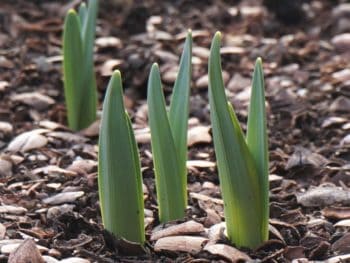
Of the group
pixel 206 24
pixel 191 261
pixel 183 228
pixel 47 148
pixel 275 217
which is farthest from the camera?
pixel 206 24

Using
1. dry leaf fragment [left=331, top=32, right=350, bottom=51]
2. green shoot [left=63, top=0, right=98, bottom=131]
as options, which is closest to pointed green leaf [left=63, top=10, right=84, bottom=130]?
green shoot [left=63, top=0, right=98, bottom=131]

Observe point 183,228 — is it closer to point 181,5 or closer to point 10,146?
point 10,146

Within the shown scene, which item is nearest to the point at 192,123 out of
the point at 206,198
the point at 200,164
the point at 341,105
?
the point at 200,164

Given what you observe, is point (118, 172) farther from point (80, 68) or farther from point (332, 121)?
point (332, 121)

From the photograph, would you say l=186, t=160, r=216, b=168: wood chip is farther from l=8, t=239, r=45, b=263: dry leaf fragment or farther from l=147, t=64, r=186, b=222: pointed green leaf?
l=8, t=239, r=45, b=263: dry leaf fragment

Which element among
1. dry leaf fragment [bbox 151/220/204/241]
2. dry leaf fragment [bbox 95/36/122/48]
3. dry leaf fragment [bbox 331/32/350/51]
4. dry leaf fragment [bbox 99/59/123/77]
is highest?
dry leaf fragment [bbox 95/36/122/48]

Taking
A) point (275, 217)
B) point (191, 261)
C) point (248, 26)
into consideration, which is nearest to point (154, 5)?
point (248, 26)
